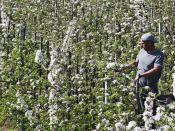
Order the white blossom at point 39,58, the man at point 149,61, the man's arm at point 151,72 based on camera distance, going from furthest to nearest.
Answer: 1. the white blossom at point 39,58
2. the man at point 149,61
3. the man's arm at point 151,72

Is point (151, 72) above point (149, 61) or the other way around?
the other way around

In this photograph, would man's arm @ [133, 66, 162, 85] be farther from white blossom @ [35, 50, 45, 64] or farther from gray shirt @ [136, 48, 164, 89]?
white blossom @ [35, 50, 45, 64]

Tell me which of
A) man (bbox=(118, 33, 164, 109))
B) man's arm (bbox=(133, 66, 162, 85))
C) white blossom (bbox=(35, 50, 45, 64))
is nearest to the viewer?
man's arm (bbox=(133, 66, 162, 85))

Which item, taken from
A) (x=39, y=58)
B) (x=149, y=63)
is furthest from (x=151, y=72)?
(x=39, y=58)

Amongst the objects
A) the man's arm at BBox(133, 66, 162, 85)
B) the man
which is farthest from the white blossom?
the man's arm at BBox(133, 66, 162, 85)

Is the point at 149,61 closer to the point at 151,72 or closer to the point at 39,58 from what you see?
the point at 151,72

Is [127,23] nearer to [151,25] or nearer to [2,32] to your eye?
[151,25]

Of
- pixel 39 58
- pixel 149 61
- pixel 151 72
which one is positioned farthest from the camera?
pixel 39 58

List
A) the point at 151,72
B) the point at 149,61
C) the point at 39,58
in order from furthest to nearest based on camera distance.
Answer: the point at 39,58 → the point at 149,61 → the point at 151,72

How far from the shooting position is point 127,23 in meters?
6.86

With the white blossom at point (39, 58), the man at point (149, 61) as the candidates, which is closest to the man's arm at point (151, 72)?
the man at point (149, 61)

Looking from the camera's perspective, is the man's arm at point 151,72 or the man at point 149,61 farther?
the man at point 149,61

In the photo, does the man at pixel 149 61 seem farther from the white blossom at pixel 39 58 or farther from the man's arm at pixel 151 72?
the white blossom at pixel 39 58

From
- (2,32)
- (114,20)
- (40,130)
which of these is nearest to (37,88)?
(40,130)
